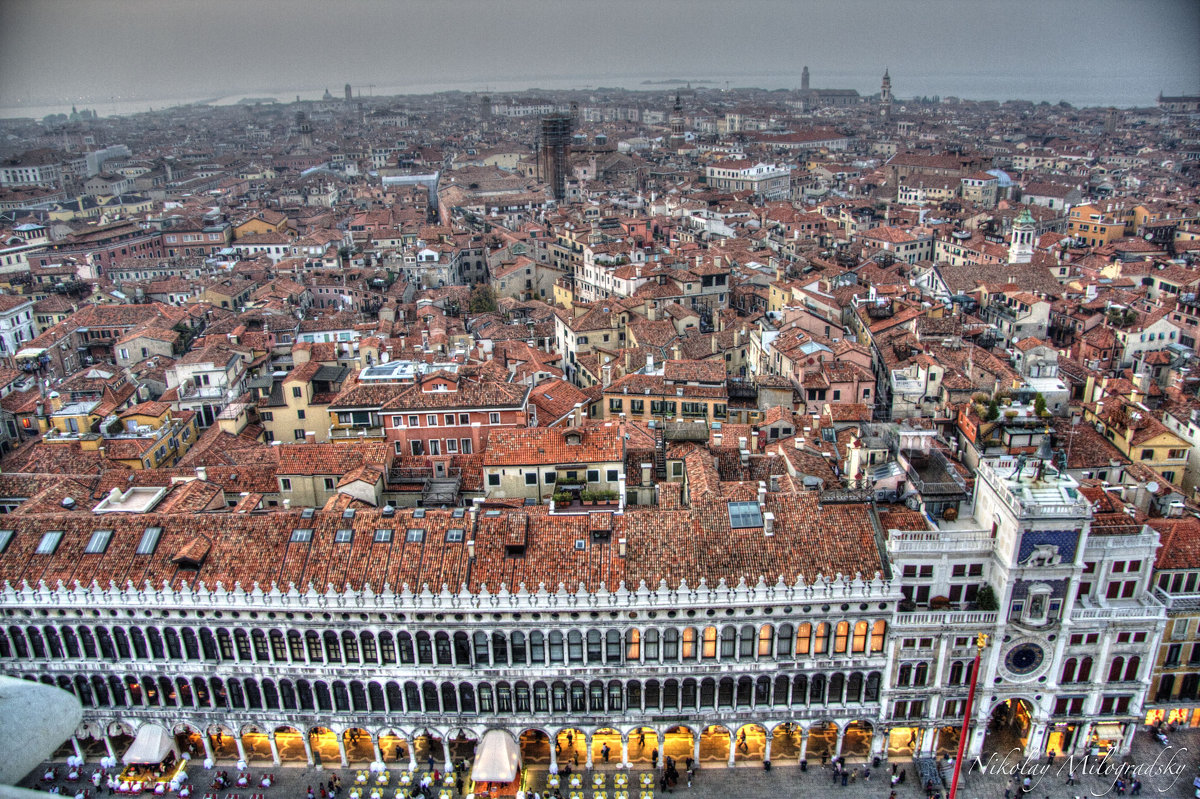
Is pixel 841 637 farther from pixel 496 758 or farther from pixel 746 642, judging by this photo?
pixel 496 758

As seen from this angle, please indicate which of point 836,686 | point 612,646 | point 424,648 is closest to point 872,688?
point 836,686

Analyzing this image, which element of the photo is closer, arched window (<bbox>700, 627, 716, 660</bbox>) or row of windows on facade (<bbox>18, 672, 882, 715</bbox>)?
arched window (<bbox>700, 627, 716, 660</bbox>)

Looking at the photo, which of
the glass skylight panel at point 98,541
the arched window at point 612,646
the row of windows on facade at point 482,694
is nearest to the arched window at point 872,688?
the row of windows on facade at point 482,694

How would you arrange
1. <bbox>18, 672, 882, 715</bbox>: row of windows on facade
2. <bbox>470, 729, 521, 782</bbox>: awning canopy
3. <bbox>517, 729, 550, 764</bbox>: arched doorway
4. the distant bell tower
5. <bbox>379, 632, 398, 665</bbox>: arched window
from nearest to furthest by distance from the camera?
<bbox>470, 729, 521, 782</bbox>: awning canopy → <bbox>379, 632, 398, 665</bbox>: arched window → <bbox>18, 672, 882, 715</bbox>: row of windows on facade → <bbox>517, 729, 550, 764</bbox>: arched doorway → the distant bell tower

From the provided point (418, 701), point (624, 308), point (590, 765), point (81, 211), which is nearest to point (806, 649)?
point (590, 765)

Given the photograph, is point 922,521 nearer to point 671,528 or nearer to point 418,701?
point 671,528

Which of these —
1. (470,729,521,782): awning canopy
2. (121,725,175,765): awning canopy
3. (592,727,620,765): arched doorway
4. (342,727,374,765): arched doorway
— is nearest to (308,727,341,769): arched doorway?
(342,727,374,765): arched doorway

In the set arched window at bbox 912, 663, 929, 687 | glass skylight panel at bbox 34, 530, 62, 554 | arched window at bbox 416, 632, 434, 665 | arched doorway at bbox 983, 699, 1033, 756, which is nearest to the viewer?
arched window at bbox 416, 632, 434, 665

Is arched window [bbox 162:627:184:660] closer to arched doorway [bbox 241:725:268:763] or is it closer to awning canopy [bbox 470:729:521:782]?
arched doorway [bbox 241:725:268:763]
